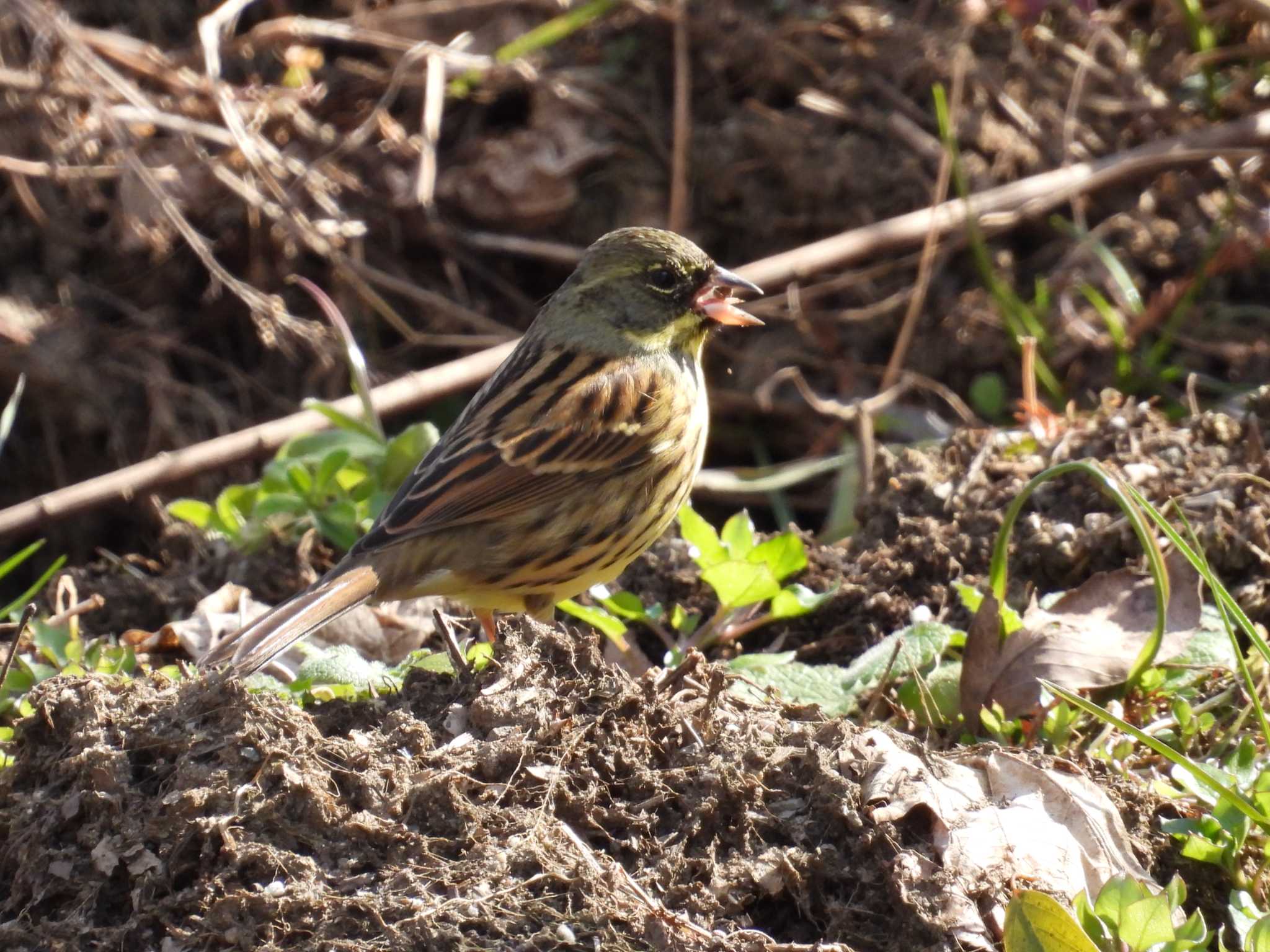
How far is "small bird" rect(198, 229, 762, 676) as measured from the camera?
13.1ft

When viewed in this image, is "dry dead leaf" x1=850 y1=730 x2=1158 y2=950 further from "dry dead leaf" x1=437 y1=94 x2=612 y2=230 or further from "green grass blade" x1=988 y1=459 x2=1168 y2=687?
"dry dead leaf" x1=437 y1=94 x2=612 y2=230

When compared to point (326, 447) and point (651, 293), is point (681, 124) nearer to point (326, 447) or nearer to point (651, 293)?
point (651, 293)

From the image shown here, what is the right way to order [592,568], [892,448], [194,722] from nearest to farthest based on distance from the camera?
[194,722]
[592,568]
[892,448]

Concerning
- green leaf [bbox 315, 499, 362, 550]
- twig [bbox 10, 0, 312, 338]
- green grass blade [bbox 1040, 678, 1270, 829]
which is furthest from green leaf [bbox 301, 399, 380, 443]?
green grass blade [bbox 1040, 678, 1270, 829]

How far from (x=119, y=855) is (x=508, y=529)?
1.64 metres

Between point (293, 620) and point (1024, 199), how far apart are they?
356 centimetres

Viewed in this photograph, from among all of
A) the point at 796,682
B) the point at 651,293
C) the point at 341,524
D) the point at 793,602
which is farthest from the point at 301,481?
the point at 796,682

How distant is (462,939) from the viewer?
2395mm

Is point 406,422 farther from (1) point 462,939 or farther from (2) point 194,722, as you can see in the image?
(1) point 462,939

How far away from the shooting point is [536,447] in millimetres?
4223

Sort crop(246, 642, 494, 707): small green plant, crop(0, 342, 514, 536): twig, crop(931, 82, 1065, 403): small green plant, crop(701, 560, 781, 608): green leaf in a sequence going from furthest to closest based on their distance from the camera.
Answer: crop(931, 82, 1065, 403): small green plant
crop(0, 342, 514, 536): twig
crop(701, 560, 781, 608): green leaf
crop(246, 642, 494, 707): small green plant

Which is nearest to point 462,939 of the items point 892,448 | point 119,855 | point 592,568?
point 119,855

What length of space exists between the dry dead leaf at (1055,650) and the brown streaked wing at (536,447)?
1.16 m

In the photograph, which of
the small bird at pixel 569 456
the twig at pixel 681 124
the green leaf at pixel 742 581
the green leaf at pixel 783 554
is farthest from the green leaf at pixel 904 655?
the twig at pixel 681 124
